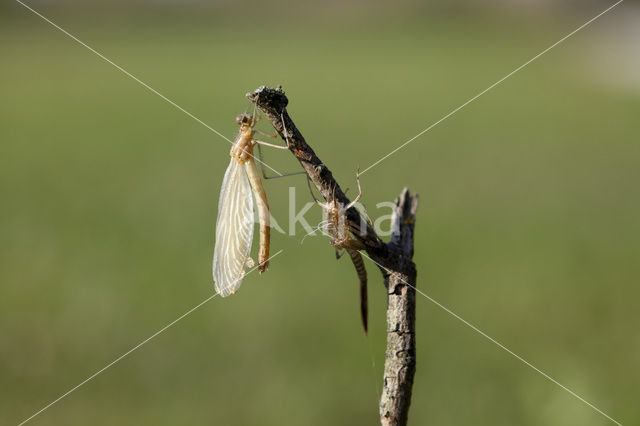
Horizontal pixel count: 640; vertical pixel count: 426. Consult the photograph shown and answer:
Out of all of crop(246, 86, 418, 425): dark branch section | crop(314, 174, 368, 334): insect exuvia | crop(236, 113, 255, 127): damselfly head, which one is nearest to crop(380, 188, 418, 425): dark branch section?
crop(246, 86, 418, 425): dark branch section

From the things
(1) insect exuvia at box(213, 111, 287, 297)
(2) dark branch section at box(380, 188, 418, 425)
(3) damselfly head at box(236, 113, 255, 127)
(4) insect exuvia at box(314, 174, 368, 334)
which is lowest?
(2) dark branch section at box(380, 188, 418, 425)

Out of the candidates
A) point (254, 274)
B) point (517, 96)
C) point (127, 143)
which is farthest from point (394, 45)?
point (254, 274)

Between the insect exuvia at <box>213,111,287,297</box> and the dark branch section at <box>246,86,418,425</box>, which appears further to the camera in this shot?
the insect exuvia at <box>213,111,287,297</box>

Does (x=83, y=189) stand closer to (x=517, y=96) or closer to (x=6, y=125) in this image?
(x=6, y=125)

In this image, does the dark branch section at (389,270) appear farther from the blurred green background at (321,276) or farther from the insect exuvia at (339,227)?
the blurred green background at (321,276)

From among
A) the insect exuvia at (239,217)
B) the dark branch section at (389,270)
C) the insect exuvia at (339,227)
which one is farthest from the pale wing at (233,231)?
the dark branch section at (389,270)

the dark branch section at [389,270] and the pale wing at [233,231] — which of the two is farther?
the pale wing at [233,231]

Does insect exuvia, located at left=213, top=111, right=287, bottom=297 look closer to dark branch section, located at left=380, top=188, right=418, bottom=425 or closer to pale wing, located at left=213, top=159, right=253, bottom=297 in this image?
pale wing, located at left=213, top=159, right=253, bottom=297

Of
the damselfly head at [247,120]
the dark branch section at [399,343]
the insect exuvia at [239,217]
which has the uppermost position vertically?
the damselfly head at [247,120]
